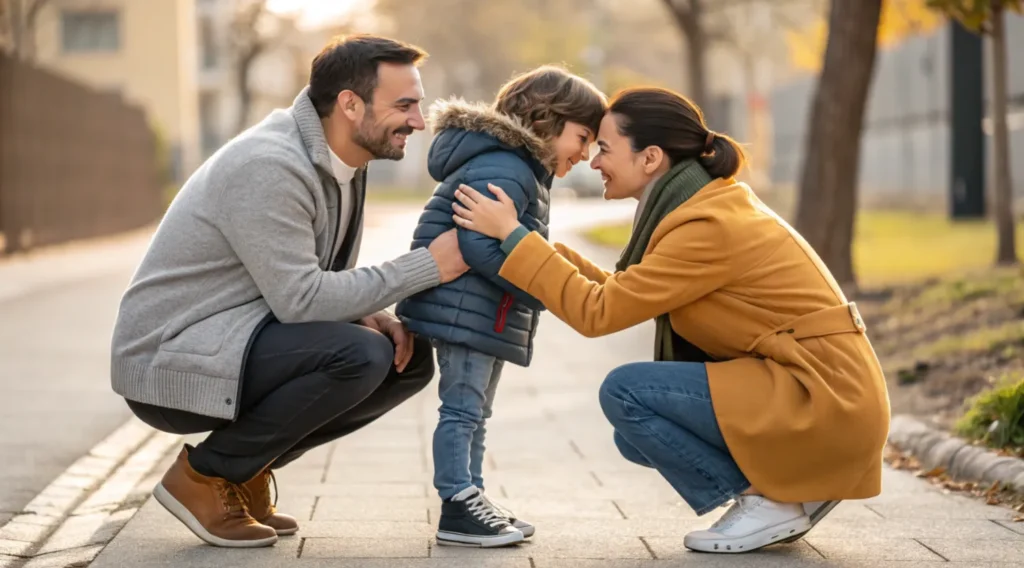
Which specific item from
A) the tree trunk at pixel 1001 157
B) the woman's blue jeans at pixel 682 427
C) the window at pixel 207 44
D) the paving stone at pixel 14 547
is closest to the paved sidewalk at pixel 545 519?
the woman's blue jeans at pixel 682 427

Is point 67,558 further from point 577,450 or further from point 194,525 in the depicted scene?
point 577,450

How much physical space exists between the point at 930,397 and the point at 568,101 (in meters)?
3.97

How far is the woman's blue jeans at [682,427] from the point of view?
4.75 m

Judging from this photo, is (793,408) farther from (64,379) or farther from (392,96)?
(64,379)

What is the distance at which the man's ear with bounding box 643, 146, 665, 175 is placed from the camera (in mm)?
4867

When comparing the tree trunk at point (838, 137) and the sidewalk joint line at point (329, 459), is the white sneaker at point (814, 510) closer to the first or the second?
the sidewalk joint line at point (329, 459)

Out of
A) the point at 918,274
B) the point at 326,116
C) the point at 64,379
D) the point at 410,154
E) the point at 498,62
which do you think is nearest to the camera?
the point at 326,116

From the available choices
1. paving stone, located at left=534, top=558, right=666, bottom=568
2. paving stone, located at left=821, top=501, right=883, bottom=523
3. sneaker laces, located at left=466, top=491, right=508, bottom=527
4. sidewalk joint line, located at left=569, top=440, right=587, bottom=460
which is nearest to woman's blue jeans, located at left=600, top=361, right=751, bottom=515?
paving stone, located at left=534, top=558, right=666, bottom=568

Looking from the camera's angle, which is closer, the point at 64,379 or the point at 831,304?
the point at 831,304

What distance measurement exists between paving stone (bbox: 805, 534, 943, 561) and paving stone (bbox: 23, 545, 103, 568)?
2246 millimetres

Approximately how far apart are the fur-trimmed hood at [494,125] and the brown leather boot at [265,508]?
4.06 feet

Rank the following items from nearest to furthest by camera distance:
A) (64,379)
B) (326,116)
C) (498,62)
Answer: (326,116) < (64,379) < (498,62)

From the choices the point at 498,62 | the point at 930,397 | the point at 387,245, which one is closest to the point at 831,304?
the point at 930,397

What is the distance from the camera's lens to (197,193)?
4812mm
